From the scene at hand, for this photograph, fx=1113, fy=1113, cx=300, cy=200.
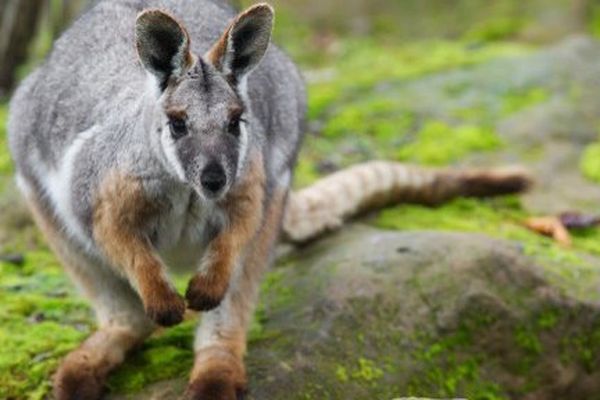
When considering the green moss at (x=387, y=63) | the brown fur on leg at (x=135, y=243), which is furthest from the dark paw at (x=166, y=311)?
the green moss at (x=387, y=63)

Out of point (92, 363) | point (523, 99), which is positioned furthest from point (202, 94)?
point (523, 99)

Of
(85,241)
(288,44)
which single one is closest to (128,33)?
(85,241)

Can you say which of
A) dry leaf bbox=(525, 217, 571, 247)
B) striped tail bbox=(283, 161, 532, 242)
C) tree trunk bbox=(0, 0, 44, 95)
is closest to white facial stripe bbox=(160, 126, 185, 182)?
striped tail bbox=(283, 161, 532, 242)

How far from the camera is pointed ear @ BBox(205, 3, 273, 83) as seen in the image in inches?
152

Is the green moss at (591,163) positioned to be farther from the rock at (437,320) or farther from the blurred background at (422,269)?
the rock at (437,320)

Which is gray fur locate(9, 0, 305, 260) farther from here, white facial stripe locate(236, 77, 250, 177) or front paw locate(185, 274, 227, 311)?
front paw locate(185, 274, 227, 311)

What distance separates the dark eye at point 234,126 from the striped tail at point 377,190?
6.26 feet

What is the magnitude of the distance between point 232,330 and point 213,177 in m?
1.01

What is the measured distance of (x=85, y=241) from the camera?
448 centimetres

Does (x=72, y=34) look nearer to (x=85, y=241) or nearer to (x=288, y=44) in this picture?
(x=85, y=241)

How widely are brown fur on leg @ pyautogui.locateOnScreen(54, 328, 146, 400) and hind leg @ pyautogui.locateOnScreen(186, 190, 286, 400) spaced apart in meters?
0.32

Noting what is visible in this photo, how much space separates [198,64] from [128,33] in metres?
1.02

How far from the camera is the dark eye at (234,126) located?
379 centimetres

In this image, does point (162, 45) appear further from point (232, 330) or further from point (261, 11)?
point (232, 330)
